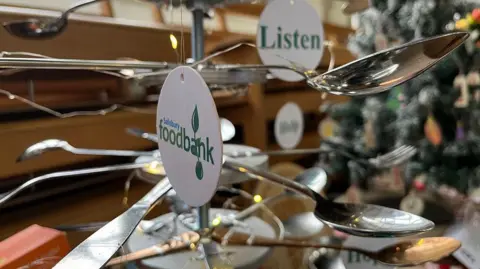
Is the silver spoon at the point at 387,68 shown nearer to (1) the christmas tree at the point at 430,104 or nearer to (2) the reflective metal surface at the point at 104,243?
(2) the reflective metal surface at the point at 104,243

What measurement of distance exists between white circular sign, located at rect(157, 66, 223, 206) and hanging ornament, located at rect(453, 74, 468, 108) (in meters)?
0.90

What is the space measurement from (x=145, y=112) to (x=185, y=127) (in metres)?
0.65

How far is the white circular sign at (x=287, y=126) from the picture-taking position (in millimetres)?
815

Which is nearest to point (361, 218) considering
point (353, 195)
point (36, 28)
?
point (36, 28)

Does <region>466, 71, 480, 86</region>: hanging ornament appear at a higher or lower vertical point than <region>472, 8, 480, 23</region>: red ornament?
lower

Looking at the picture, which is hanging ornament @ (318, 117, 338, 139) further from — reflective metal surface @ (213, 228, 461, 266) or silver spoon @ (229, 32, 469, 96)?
silver spoon @ (229, 32, 469, 96)

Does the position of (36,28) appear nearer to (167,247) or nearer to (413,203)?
(167,247)

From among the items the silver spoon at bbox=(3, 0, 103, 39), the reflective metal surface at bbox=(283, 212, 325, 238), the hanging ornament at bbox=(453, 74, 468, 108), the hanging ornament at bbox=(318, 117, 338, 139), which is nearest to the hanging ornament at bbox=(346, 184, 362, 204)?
the reflective metal surface at bbox=(283, 212, 325, 238)

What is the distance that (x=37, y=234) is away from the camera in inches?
18.3

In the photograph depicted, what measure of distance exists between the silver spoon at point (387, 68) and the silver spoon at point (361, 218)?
0.39 ft

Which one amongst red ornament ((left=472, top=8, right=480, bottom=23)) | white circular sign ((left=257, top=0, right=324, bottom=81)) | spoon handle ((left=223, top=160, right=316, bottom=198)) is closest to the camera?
spoon handle ((left=223, top=160, right=316, bottom=198))

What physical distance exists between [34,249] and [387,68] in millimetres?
356

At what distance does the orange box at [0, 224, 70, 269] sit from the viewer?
42 cm

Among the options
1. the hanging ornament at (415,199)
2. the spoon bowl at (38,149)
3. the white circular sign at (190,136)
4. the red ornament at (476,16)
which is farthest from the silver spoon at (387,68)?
the red ornament at (476,16)
